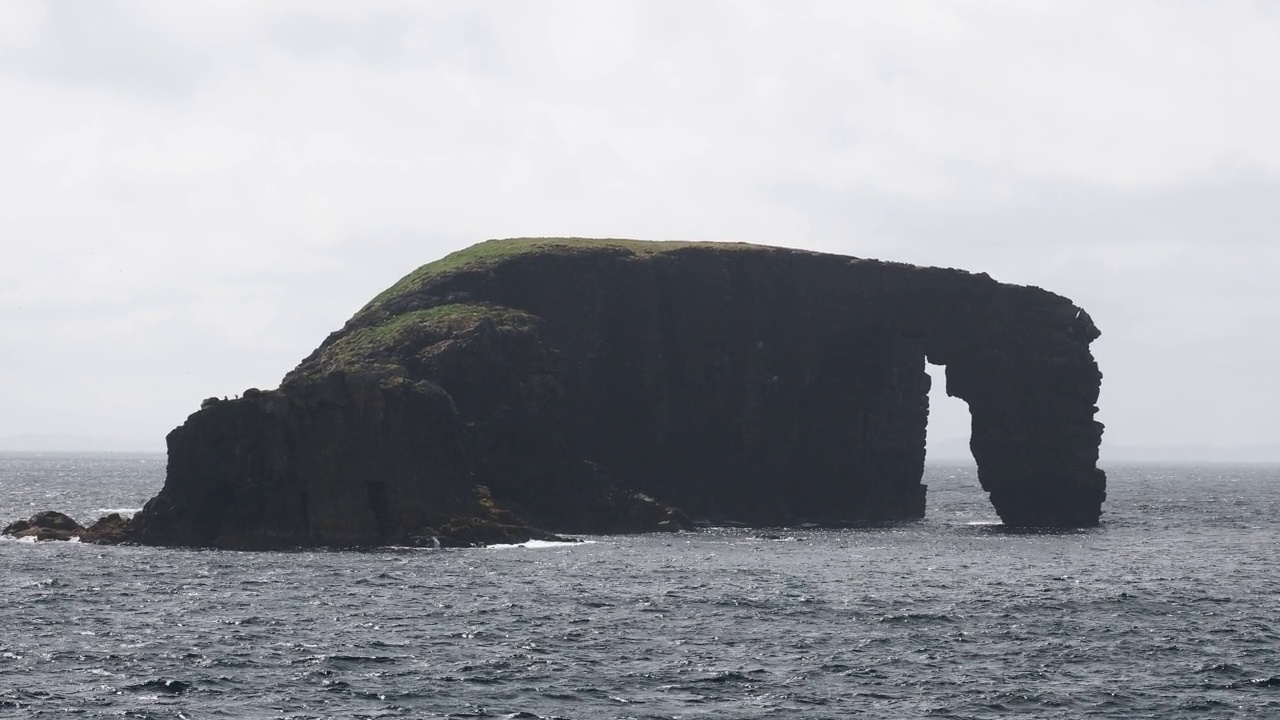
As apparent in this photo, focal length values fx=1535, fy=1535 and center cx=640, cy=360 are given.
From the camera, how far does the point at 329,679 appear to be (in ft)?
157

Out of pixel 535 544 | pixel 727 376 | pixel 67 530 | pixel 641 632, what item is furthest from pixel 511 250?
pixel 641 632

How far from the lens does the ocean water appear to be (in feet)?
150

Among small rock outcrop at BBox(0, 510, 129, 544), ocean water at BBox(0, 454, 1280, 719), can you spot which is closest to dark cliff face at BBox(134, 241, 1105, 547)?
ocean water at BBox(0, 454, 1280, 719)

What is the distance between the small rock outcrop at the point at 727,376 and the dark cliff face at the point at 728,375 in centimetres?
15

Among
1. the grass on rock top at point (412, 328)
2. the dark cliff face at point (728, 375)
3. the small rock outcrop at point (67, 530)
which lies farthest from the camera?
the grass on rock top at point (412, 328)

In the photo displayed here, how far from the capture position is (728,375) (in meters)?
118

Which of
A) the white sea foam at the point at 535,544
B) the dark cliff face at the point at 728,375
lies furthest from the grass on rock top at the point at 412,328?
the white sea foam at the point at 535,544

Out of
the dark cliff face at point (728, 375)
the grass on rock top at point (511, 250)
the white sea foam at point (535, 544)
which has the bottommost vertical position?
the white sea foam at point (535, 544)

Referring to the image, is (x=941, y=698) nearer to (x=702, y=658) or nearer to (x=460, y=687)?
(x=702, y=658)

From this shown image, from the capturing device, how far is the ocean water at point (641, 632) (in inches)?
1797

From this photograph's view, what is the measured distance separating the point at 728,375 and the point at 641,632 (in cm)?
6161

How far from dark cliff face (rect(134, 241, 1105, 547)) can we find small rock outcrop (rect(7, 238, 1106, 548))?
152 mm

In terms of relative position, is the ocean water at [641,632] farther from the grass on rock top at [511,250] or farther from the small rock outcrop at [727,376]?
the grass on rock top at [511,250]

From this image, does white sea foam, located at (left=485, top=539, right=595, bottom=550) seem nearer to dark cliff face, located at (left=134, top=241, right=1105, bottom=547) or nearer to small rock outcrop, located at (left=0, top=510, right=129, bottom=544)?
dark cliff face, located at (left=134, top=241, right=1105, bottom=547)
